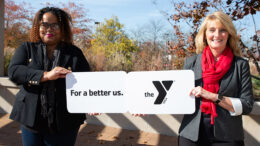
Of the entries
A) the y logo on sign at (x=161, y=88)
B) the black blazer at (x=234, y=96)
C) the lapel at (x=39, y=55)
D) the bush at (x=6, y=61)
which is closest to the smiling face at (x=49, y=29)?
the lapel at (x=39, y=55)

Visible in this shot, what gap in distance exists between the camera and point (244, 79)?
75.9 inches

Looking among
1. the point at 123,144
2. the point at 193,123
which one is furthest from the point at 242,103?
the point at 123,144

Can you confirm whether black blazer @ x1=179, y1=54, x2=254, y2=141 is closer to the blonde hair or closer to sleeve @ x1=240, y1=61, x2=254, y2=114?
sleeve @ x1=240, y1=61, x2=254, y2=114

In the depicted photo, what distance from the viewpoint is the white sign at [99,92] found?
7.55ft

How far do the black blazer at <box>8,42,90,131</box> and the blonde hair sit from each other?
1169 millimetres

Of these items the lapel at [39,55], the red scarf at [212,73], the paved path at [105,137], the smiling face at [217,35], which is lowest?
the paved path at [105,137]

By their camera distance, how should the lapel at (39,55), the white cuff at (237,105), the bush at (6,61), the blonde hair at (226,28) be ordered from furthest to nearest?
the bush at (6,61) < the lapel at (39,55) < the blonde hair at (226,28) < the white cuff at (237,105)

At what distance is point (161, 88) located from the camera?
87.0 inches

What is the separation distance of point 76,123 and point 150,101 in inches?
29.0

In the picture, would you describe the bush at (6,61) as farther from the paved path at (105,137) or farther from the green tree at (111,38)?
the green tree at (111,38)

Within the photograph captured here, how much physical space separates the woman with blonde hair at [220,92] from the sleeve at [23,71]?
4.51 feet

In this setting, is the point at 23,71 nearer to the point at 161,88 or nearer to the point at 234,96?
the point at 161,88

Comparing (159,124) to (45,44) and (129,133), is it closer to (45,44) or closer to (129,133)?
(129,133)

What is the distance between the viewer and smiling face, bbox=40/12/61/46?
219cm
